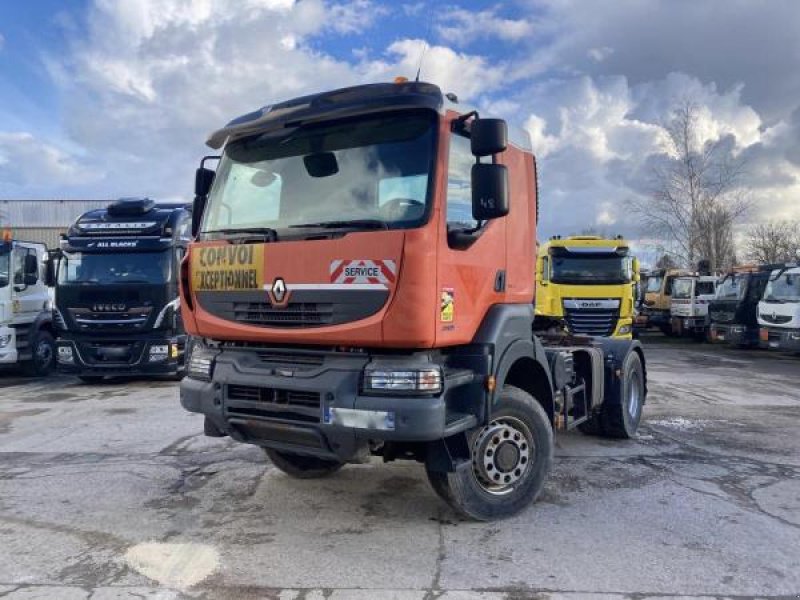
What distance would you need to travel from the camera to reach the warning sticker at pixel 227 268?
4.65 m

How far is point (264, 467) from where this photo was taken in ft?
20.8

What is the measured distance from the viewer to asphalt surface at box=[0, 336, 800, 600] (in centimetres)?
396

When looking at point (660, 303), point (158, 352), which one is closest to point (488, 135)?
point (158, 352)

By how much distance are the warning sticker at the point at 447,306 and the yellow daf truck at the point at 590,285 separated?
10885 millimetres

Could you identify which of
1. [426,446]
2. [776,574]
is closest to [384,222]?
[426,446]

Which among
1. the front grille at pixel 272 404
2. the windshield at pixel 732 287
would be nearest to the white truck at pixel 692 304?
the windshield at pixel 732 287

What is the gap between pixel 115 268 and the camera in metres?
11.6

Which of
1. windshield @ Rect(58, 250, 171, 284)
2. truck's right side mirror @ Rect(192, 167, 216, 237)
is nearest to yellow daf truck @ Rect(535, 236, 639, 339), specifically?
windshield @ Rect(58, 250, 171, 284)

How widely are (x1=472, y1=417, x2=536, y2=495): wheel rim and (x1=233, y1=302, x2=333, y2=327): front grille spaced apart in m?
1.37

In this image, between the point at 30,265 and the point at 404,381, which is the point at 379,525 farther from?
the point at 30,265

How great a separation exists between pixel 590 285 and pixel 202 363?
37.7 feet

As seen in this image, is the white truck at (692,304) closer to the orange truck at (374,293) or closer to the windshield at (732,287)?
the windshield at (732,287)

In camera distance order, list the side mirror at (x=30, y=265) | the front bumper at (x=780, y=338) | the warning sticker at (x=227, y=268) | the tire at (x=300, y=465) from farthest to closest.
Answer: the front bumper at (x=780, y=338) → the side mirror at (x=30, y=265) → the tire at (x=300, y=465) → the warning sticker at (x=227, y=268)

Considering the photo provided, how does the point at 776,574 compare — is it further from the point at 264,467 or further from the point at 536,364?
the point at 264,467
